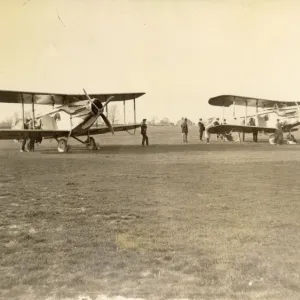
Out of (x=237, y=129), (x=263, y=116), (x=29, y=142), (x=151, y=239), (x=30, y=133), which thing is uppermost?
(x=263, y=116)

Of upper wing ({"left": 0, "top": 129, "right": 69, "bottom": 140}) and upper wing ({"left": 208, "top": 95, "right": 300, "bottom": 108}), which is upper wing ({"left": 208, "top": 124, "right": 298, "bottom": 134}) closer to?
upper wing ({"left": 208, "top": 95, "right": 300, "bottom": 108})

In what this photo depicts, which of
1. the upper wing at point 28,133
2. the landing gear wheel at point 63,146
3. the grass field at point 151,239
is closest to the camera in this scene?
the grass field at point 151,239

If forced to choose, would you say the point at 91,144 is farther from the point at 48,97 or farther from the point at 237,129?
the point at 237,129

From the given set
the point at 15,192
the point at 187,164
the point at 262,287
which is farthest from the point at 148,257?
the point at 187,164

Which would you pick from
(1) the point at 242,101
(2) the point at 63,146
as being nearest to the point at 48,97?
(2) the point at 63,146

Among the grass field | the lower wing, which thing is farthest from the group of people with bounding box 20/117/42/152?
the grass field

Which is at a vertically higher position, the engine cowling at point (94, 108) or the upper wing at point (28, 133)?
the engine cowling at point (94, 108)

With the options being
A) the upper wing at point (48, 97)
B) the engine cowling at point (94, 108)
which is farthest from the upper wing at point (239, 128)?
the engine cowling at point (94, 108)

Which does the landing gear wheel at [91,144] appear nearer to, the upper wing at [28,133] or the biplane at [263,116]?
the upper wing at [28,133]
